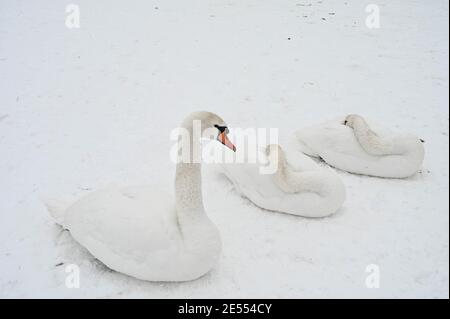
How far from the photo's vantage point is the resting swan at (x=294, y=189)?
3.72 meters

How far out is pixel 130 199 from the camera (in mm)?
3172

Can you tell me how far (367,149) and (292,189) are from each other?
104cm

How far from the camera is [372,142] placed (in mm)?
4238

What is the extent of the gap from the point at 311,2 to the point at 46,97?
18.2ft

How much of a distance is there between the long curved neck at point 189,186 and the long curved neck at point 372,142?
6.73ft

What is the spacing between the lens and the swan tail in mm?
3488

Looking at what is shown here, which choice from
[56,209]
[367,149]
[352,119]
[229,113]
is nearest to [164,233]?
[56,209]

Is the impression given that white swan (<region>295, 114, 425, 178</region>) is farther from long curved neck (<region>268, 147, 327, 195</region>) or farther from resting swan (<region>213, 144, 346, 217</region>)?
long curved neck (<region>268, 147, 327, 195</region>)

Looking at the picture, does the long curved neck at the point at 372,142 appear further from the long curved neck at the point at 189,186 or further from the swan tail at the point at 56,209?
the swan tail at the point at 56,209

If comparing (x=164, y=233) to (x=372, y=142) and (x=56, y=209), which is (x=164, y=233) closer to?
Result: (x=56, y=209)

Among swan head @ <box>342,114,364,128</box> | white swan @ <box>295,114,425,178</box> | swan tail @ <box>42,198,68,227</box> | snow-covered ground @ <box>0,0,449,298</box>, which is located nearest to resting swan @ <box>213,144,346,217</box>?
snow-covered ground @ <box>0,0,449,298</box>

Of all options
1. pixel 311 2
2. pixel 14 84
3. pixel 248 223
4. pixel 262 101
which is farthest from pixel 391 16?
pixel 14 84

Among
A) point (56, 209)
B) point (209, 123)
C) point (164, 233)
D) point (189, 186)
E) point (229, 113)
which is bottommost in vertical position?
point (56, 209)

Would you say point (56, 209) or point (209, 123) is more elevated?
point (209, 123)
